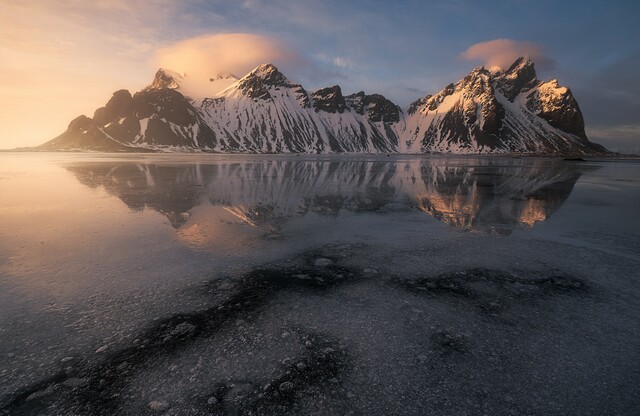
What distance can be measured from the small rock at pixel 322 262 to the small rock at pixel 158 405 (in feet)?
21.6

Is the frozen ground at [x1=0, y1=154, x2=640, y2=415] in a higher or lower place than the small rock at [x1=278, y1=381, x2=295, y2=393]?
higher

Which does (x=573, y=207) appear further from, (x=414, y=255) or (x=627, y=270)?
(x=414, y=255)

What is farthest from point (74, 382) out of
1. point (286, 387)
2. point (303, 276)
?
point (303, 276)

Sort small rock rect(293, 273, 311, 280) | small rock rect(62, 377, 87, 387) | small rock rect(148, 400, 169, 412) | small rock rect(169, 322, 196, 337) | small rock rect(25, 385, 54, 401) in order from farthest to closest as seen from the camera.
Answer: small rock rect(293, 273, 311, 280) < small rock rect(169, 322, 196, 337) < small rock rect(62, 377, 87, 387) < small rock rect(25, 385, 54, 401) < small rock rect(148, 400, 169, 412)

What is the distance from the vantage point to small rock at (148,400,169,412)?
5105 mm

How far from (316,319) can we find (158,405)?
359cm

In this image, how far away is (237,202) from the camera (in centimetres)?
2238

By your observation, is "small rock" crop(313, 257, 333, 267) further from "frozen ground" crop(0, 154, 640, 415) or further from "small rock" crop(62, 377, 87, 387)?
"small rock" crop(62, 377, 87, 387)

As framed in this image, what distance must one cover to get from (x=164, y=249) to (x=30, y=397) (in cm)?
726

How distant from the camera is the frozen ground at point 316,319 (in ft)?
17.7

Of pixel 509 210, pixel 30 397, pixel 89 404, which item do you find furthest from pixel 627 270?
pixel 30 397

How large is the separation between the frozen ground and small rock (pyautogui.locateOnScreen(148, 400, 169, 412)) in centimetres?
4

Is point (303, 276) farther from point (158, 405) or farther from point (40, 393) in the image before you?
point (40, 393)

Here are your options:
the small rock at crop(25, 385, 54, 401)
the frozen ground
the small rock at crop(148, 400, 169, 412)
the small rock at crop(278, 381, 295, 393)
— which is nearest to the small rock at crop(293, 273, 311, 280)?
the frozen ground
